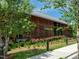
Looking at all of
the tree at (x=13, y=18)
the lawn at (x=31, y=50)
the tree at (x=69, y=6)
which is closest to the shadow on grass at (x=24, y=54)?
the lawn at (x=31, y=50)

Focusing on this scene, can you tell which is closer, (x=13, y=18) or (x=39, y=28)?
(x=13, y=18)

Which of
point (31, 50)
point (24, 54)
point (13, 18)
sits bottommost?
point (31, 50)

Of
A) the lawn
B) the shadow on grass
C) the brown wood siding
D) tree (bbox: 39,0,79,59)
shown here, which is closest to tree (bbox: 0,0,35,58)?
the shadow on grass

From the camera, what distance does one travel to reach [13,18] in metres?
16.7

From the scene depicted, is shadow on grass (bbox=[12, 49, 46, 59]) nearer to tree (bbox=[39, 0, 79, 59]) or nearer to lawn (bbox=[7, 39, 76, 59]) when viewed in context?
lawn (bbox=[7, 39, 76, 59])

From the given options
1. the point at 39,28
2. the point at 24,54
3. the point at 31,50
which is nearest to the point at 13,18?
the point at 24,54

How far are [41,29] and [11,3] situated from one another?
2085 centimetres

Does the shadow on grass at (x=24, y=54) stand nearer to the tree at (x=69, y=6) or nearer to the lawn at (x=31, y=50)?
the lawn at (x=31, y=50)

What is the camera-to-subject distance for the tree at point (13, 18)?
16125 millimetres

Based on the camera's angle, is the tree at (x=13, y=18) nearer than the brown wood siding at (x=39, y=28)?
Yes

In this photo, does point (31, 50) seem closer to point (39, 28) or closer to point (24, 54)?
point (24, 54)

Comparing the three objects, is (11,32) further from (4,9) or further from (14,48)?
(14,48)

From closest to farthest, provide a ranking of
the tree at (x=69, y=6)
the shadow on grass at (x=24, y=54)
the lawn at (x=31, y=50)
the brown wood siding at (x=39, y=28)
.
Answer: the tree at (x=69, y=6) → the shadow on grass at (x=24, y=54) → the lawn at (x=31, y=50) → the brown wood siding at (x=39, y=28)

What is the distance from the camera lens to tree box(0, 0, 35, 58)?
16125 millimetres
